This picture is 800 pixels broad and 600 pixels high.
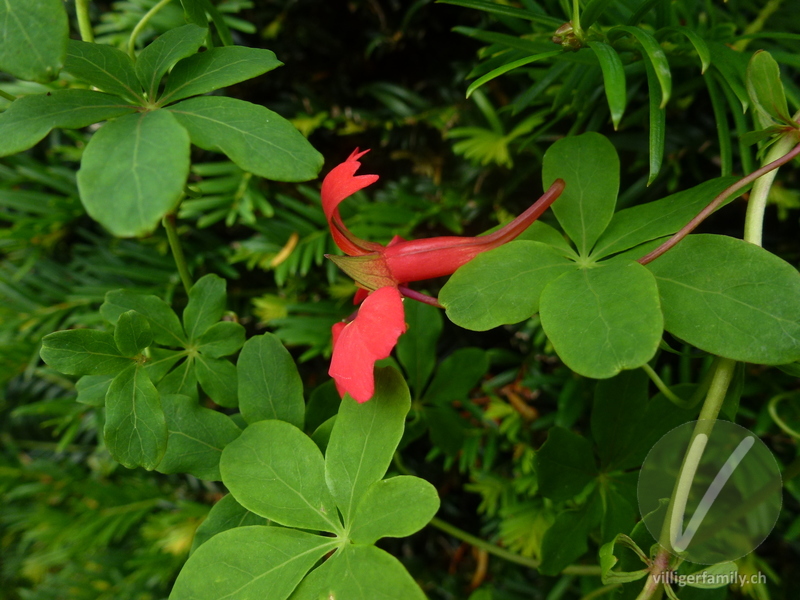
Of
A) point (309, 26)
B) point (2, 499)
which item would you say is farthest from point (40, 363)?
point (309, 26)

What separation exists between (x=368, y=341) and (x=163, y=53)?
274mm

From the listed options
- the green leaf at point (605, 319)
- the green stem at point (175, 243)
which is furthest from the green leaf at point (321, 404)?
the green leaf at point (605, 319)

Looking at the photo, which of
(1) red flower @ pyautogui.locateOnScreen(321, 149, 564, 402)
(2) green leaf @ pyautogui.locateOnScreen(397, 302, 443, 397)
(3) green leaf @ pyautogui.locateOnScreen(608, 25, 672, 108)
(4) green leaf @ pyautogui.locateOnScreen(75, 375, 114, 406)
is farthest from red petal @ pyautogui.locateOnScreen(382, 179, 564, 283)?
(4) green leaf @ pyautogui.locateOnScreen(75, 375, 114, 406)

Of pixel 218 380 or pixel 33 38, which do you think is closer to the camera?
pixel 33 38

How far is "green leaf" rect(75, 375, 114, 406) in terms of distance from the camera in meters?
0.53

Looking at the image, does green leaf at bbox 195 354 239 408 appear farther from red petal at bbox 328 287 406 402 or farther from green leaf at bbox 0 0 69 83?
green leaf at bbox 0 0 69 83

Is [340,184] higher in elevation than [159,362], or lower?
higher

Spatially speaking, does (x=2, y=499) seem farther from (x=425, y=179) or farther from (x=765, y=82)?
(x=765, y=82)

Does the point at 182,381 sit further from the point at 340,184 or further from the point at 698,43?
the point at 698,43

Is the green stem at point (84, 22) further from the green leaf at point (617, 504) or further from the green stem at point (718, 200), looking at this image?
the green leaf at point (617, 504)

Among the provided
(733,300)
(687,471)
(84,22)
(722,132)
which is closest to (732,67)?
(722,132)

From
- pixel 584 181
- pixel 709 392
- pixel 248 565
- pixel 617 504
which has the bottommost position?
pixel 617 504

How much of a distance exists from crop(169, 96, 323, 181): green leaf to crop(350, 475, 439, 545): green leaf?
23 centimetres

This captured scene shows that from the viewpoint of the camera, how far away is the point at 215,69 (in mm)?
417
